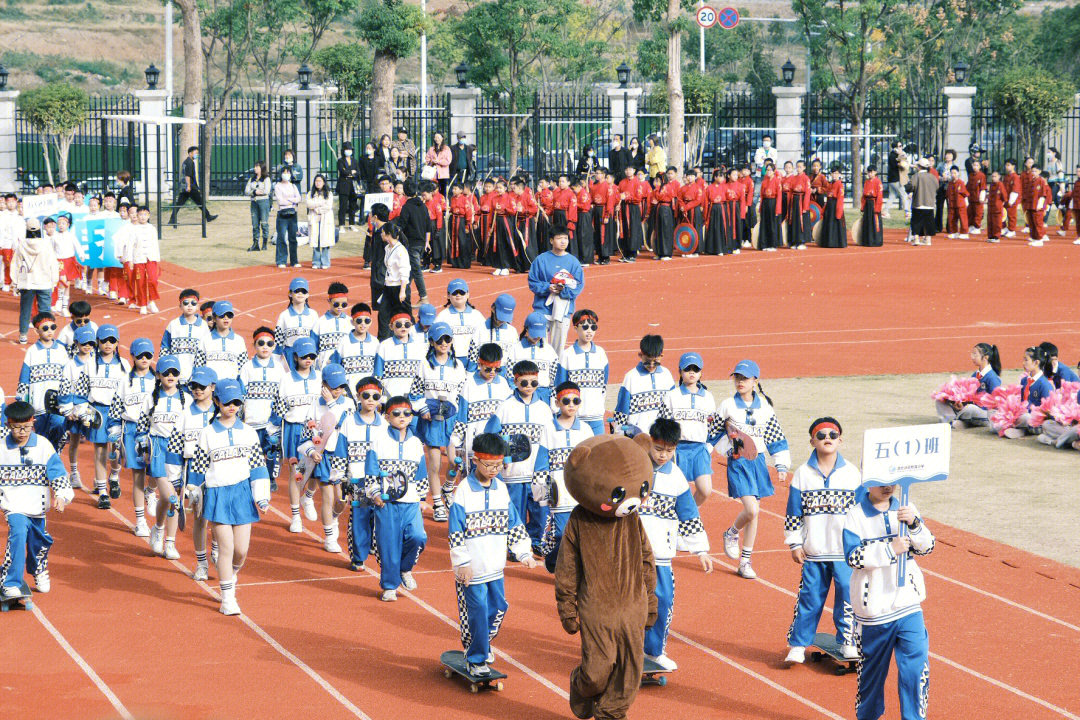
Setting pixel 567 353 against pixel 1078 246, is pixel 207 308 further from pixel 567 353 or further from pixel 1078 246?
pixel 1078 246

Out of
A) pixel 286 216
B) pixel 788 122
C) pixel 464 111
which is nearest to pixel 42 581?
pixel 286 216

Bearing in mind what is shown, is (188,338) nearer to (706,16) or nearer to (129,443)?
(129,443)

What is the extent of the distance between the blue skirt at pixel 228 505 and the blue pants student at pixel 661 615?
9.48 ft

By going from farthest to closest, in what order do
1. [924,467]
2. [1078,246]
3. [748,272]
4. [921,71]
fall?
[921,71]
[1078,246]
[748,272]
[924,467]

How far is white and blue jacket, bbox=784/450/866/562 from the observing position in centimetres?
915

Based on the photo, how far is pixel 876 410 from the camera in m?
16.7

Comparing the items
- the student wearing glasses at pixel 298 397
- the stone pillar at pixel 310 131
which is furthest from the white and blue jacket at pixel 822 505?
the stone pillar at pixel 310 131

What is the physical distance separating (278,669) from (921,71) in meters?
51.7

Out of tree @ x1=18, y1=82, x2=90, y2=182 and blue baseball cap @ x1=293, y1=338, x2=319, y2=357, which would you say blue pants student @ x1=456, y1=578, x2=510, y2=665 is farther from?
tree @ x1=18, y1=82, x2=90, y2=182

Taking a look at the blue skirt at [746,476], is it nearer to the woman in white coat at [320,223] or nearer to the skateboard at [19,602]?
the skateboard at [19,602]

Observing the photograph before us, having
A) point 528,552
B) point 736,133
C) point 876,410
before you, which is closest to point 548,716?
point 528,552

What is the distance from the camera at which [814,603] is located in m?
9.24

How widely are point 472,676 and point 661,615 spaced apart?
1.23 meters

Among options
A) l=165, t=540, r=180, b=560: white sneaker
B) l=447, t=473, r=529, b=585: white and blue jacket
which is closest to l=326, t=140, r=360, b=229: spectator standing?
l=165, t=540, r=180, b=560: white sneaker
